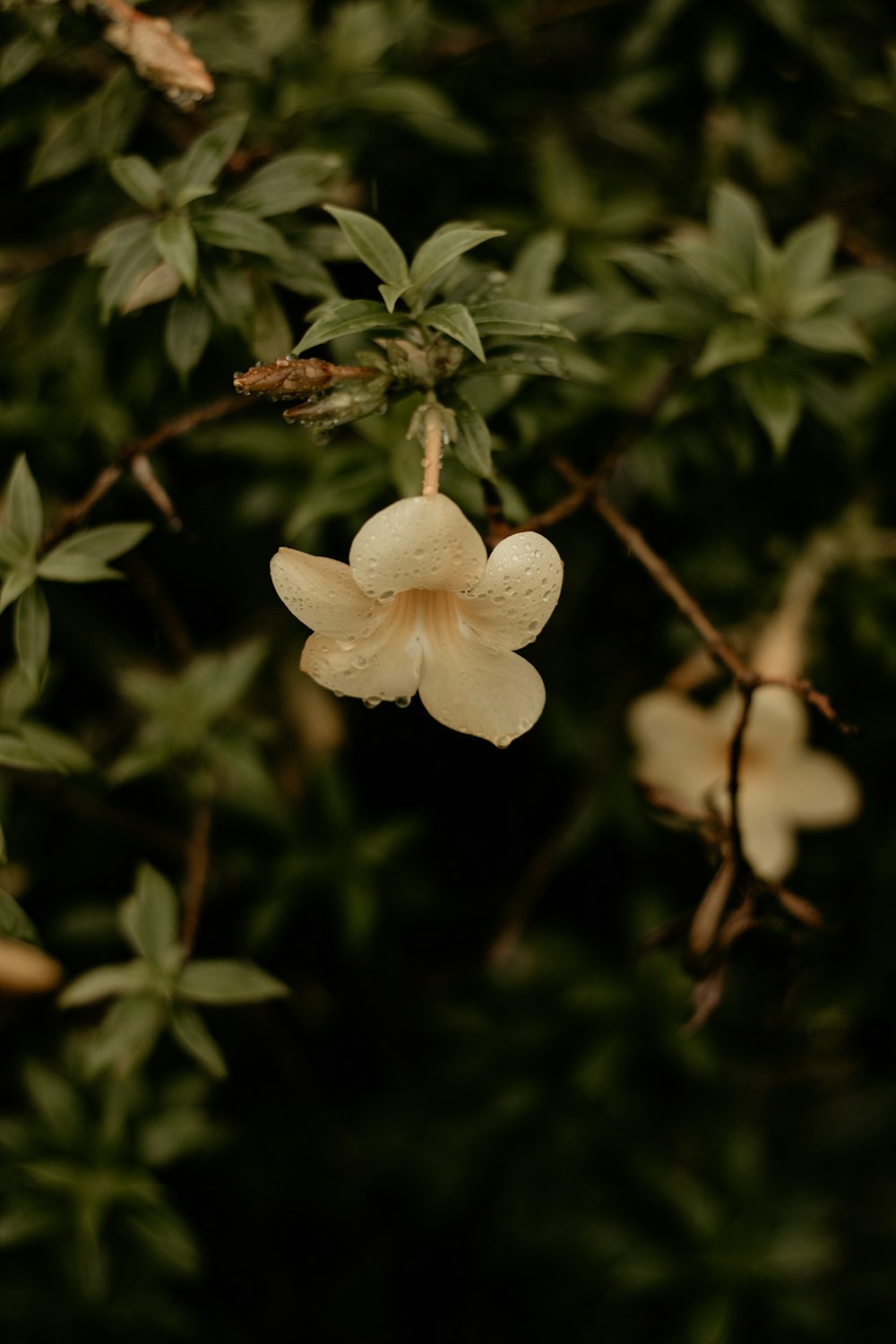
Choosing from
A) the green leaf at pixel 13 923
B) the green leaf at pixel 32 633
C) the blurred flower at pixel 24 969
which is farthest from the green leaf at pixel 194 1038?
the blurred flower at pixel 24 969

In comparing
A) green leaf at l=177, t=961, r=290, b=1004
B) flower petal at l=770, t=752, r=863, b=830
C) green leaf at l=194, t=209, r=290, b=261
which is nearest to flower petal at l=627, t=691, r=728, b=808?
flower petal at l=770, t=752, r=863, b=830

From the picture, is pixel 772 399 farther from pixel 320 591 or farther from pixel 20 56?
pixel 20 56

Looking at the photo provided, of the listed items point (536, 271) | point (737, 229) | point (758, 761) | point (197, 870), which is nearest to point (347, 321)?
point (536, 271)

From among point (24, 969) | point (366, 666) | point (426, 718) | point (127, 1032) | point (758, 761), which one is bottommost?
point (24, 969)

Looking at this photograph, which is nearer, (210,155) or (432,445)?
(432,445)

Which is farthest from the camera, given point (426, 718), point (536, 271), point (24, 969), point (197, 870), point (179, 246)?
point (426, 718)

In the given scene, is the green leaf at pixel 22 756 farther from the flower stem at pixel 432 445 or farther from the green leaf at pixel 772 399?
the green leaf at pixel 772 399

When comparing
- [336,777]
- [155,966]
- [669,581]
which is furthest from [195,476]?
[669,581]

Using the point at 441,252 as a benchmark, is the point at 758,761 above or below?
below

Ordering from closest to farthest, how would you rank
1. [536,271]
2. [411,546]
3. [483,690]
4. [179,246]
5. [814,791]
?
1. [411,546]
2. [483,690]
3. [179,246]
4. [536,271]
5. [814,791]
